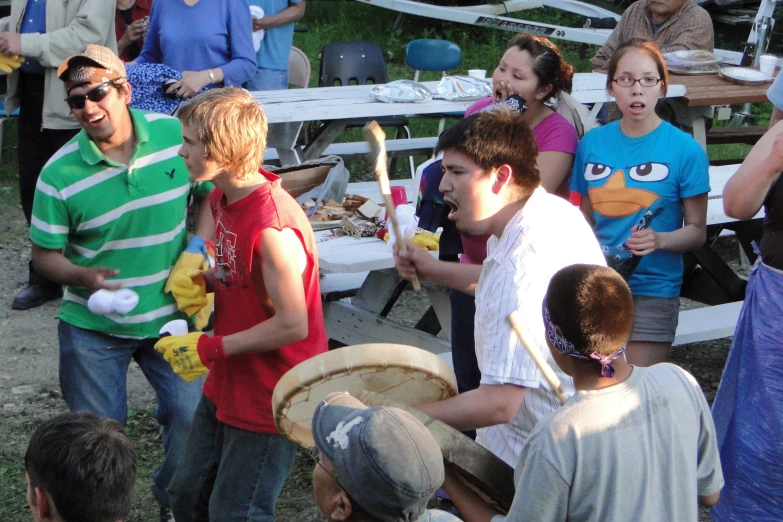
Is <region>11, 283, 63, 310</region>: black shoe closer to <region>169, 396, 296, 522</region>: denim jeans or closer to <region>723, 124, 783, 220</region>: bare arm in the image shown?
<region>169, 396, 296, 522</region>: denim jeans

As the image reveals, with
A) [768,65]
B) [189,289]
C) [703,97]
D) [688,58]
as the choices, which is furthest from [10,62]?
[768,65]

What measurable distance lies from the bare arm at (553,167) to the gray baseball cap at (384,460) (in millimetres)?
2099

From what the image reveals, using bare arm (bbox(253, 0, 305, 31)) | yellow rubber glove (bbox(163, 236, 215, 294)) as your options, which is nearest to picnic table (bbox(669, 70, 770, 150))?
bare arm (bbox(253, 0, 305, 31))

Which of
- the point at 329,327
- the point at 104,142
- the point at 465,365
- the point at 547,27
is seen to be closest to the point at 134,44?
the point at 329,327

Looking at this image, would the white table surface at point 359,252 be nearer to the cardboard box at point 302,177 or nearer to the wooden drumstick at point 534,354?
the cardboard box at point 302,177

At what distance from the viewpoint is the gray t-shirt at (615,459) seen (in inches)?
76.2

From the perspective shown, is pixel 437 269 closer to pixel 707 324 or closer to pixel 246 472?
pixel 246 472

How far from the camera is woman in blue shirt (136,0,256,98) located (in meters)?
5.73

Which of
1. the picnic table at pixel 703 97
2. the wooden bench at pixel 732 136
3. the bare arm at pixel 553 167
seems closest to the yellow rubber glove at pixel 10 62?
the bare arm at pixel 553 167

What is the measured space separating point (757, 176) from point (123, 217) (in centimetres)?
216

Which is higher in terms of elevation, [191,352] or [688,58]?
[688,58]

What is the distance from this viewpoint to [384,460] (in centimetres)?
171

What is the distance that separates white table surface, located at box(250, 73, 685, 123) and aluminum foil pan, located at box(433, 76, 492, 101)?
2.0 inches

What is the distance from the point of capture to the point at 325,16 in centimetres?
1382
